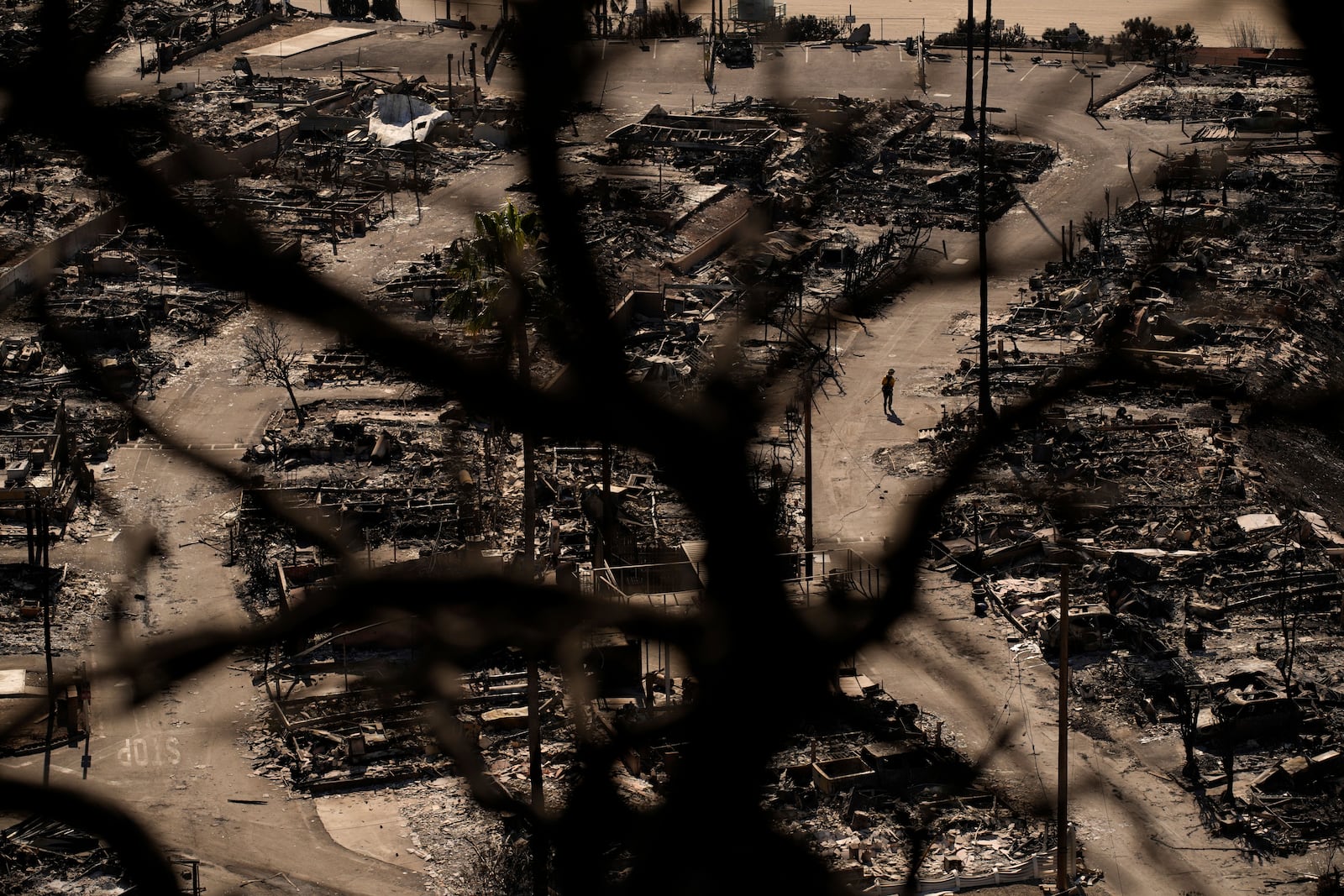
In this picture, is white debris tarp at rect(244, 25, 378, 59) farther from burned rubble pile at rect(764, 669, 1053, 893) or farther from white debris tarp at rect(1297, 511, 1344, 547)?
burned rubble pile at rect(764, 669, 1053, 893)

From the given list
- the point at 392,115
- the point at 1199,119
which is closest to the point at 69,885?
the point at 392,115

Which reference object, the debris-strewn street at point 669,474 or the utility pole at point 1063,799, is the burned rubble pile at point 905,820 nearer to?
the debris-strewn street at point 669,474

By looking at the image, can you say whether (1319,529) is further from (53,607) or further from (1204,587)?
(53,607)

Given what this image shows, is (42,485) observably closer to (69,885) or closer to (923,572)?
(69,885)

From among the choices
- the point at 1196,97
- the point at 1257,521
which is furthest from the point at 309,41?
the point at 1257,521

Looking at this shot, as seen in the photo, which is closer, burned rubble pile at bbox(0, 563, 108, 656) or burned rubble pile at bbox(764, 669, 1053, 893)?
burned rubble pile at bbox(764, 669, 1053, 893)

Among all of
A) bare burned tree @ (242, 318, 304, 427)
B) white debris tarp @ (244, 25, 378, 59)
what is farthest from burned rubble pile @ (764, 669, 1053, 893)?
white debris tarp @ (244, 25, 378, 59)
